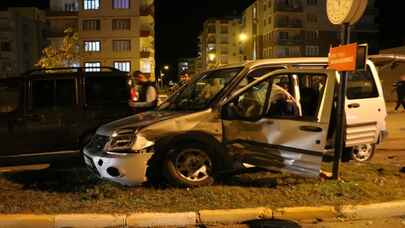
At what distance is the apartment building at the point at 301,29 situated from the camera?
71250 millimetres

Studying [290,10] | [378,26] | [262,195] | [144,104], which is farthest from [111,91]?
[378,26]

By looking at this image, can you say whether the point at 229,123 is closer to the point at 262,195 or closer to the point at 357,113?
the point at 262,195

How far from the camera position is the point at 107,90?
10164 millimetres

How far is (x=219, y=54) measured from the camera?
378 ft

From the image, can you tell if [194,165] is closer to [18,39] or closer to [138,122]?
[138,122]

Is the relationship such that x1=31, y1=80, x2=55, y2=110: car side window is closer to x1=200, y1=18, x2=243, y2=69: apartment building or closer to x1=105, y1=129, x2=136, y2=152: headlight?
x1=105, y1=129, x2=136, y2=152: headlight

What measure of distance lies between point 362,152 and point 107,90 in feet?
16.3

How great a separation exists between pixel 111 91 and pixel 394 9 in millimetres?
74359

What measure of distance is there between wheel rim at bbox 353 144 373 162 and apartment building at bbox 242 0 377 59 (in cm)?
6175

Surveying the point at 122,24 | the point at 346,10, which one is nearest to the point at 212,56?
the point at 122,24

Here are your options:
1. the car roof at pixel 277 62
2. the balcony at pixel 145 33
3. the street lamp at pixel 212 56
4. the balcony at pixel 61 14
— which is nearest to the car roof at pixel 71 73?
the car roof at pixel 277 62

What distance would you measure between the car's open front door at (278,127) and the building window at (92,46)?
5569 centimetres

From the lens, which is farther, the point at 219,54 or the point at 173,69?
the point at 173,69

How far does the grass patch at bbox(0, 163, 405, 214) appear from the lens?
6810 mm
